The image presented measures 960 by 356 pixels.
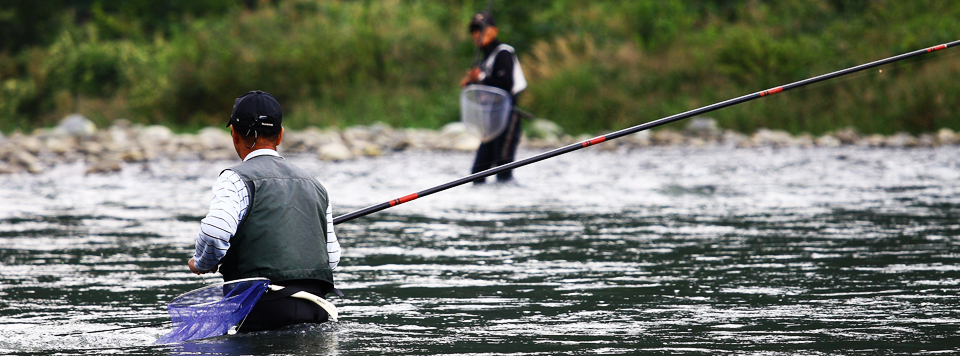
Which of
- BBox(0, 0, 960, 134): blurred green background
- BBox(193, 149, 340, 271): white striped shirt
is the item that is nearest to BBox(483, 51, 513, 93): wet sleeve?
BBox(193, 149, 340, 271): white striped shirt

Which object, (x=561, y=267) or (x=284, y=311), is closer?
(x=284, y=311)

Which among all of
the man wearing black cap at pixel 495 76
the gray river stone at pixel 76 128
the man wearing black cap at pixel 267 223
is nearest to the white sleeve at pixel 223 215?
the man wearing black cap at pixel 267 223

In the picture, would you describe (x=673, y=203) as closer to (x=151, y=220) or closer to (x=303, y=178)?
(x=151, y=220)

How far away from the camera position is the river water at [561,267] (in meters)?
4.70

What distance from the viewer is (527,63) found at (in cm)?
2439

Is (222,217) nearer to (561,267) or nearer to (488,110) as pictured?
(561,267)

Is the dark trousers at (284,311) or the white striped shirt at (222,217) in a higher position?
the white striped shirt at (222,217)

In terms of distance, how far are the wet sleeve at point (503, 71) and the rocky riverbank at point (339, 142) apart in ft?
20.7

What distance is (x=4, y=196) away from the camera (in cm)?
1203

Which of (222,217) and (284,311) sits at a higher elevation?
(222,217)

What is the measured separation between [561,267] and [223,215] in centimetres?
312

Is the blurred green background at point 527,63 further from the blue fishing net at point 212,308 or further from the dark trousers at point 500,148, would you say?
the blue fishing net at point 212,308

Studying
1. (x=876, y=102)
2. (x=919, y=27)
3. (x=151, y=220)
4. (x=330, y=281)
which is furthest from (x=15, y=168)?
(x=919, y=27)

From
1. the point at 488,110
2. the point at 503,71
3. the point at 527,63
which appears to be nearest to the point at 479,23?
the point at 503,71
